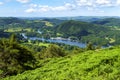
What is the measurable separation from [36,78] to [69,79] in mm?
5733

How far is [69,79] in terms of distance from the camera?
93.7 feet

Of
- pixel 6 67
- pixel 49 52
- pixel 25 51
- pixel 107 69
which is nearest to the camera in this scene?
pixel 107 69

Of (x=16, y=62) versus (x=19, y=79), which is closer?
(x=19, y=79)

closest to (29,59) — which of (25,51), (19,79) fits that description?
(25,51)

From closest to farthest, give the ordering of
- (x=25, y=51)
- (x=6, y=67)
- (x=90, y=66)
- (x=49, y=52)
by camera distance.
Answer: (x=90, y=66) < (x=6, y=67) < (x=25, y=51) < (x=49, y=52)

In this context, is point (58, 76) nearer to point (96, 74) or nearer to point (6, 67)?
point (96, 74)

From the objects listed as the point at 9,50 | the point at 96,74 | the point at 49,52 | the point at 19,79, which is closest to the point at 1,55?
the point at 9,50

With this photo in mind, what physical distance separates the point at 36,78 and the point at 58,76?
3.49 metres

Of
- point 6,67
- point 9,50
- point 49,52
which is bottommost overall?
point 49,52

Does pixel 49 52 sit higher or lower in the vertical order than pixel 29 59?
lower

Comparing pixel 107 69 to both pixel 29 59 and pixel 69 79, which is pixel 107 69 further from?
pixel 29 59

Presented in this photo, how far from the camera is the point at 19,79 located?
33000 mm

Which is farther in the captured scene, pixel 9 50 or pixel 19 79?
pixel 9 50

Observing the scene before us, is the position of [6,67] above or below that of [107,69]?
below
